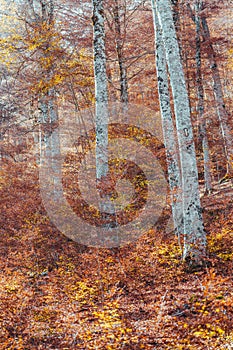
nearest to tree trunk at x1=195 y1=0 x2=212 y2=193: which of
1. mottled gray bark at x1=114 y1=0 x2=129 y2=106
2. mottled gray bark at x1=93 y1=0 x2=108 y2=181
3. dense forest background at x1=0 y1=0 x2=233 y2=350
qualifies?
dense forest background at x1=0 y1=0 x2=233 y2=350

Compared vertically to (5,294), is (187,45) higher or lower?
higher

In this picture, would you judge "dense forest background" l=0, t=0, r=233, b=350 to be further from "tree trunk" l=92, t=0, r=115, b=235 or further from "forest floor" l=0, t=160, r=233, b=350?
"tree trunk" l=92, t=0, r=115, b=235

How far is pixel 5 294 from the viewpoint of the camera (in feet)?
21.3

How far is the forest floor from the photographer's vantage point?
504 centimetres

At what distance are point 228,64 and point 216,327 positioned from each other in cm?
1920

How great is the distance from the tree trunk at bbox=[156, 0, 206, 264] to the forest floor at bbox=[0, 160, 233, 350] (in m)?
0.42

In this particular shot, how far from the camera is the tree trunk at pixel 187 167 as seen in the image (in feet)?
23.0

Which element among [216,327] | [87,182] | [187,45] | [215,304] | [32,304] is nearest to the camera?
[216,327]

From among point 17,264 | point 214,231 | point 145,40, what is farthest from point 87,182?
point 145,40

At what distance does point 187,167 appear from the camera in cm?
713

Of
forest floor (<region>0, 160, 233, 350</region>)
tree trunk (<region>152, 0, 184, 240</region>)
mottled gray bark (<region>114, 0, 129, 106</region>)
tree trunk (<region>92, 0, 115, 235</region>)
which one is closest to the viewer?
forest floor (<region>0, 160, 233, 350</region>)

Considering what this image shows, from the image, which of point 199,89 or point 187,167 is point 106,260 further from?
point 199,89

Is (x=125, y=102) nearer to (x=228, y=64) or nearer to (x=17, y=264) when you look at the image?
(x=17, y=264)

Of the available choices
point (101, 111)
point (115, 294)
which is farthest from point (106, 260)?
A: point (101, 111)
